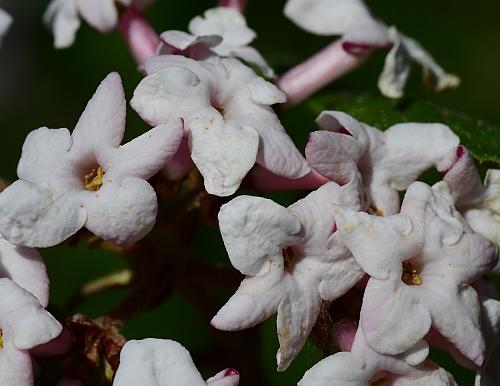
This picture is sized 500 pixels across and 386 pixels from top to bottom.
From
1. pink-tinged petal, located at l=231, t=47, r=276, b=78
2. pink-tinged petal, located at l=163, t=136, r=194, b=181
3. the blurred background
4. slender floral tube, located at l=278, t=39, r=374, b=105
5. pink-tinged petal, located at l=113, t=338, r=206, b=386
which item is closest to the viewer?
pink-tinged petal, located at l=113, t=338, r=206, b=386

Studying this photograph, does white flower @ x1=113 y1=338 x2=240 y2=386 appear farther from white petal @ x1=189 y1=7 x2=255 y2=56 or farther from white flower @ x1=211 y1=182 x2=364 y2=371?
white petal @ x1=189 y1=7 x2=255 y2=56

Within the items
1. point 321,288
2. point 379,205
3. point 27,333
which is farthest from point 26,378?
point 379,205

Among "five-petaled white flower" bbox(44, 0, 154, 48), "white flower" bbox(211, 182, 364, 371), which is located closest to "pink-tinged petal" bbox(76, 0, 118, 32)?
"five-petaled white flower" bbox(44, 0, 154, 48)

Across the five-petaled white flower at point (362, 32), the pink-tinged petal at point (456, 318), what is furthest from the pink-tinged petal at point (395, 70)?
the pink-tinged petal at point (456, 318)

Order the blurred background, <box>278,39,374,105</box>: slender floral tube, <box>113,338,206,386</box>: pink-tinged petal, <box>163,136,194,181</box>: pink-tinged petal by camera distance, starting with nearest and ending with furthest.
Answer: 1. <box>113,338,206,386</box>: pink-tinged petal
2. <box>163,136,194,181</box>: pink-tinged petal
3. <box>278,39,374,105</box>: slender floral tube
4. the blurred background

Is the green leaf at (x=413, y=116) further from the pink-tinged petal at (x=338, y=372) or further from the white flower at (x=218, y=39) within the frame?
the pink-tinged petal at (x=338, y=372)

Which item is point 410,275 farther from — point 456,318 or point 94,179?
point 94,179
